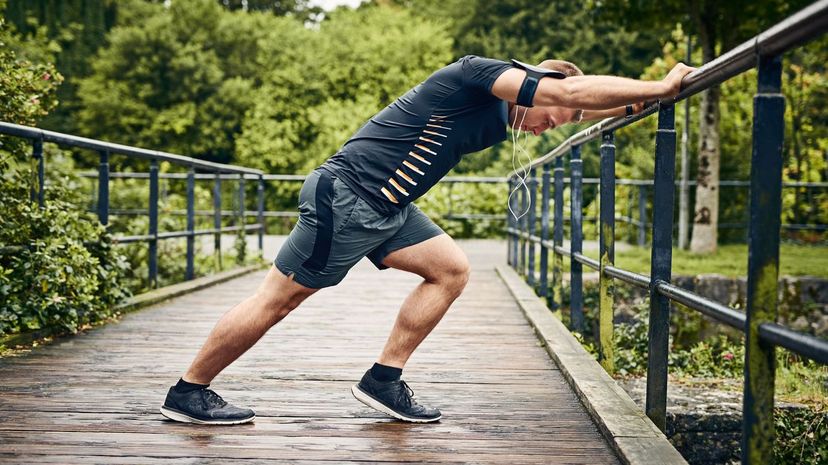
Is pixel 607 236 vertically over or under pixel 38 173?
under

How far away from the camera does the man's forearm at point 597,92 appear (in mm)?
2500

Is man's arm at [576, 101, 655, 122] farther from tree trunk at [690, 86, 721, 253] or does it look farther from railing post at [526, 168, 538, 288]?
tree trunk at [690, 86, 721, 253]

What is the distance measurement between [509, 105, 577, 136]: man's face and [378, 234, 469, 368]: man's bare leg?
0.47 metres

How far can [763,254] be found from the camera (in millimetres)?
1883

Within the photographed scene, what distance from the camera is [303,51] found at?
1032 inches

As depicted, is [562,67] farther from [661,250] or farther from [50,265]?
[50,265]

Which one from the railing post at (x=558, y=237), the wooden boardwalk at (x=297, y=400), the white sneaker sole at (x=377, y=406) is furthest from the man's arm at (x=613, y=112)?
the railing post at (x=558, y=237)

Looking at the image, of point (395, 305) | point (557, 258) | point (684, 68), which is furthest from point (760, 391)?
point (395, 305)

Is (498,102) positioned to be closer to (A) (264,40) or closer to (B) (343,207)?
(B) (343,207)

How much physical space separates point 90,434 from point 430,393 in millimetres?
1327

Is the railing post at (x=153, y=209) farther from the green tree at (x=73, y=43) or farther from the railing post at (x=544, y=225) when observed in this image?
the green tree at (x=73, y=43)

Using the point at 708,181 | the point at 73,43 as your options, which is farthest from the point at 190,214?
the point at 73,43

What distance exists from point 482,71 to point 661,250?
2.63ft

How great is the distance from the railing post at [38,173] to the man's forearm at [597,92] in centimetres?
310
